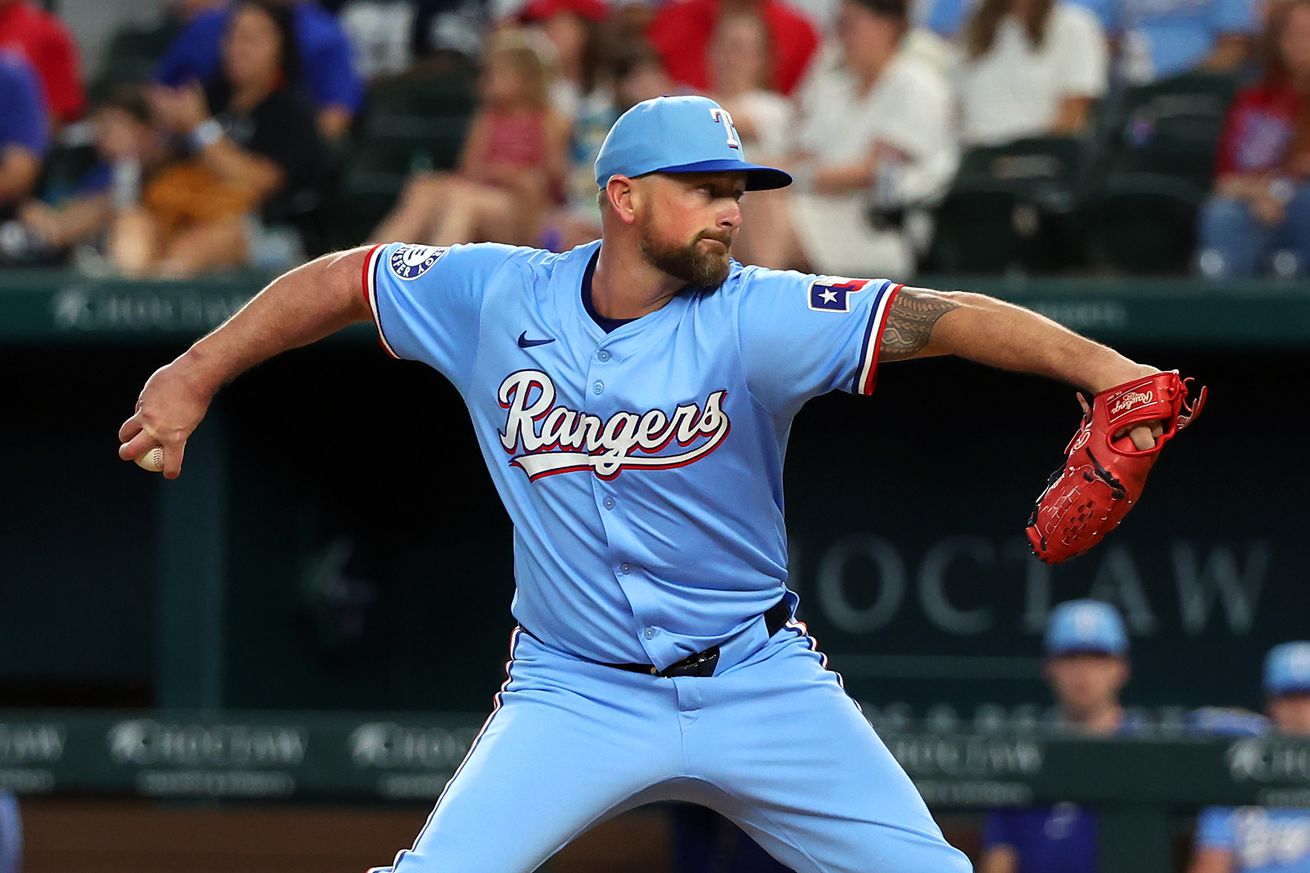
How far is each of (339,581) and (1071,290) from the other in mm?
2968

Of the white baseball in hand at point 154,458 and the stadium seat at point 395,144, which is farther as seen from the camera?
the stadium seat at point 395,144

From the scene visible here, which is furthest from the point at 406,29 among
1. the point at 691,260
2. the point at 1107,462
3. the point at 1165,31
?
the point at 1107,462

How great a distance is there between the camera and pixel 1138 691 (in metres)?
7.49

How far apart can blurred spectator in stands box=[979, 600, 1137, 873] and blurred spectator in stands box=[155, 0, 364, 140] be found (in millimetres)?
4046

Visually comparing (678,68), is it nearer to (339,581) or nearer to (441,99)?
(441,99)

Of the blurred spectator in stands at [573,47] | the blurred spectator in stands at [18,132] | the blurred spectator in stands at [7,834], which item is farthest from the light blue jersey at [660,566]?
the blurred spectator in stands at [18,132]

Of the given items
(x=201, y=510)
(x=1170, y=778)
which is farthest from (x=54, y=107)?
(x=1170, y=778)

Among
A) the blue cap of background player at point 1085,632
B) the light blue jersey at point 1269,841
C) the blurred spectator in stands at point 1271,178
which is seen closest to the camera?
the light blue jersey at point 1269,841

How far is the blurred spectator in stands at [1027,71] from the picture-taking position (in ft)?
25.1

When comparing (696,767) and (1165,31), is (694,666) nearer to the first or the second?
(696,767)

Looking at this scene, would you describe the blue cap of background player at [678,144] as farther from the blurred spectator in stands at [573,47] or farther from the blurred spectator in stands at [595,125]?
the blurred spectator in stands at [573,47]

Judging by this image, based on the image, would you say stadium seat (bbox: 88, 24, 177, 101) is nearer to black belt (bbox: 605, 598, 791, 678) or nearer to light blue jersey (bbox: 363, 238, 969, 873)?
light blue jersey (bbox: 363, 238, 969, 873)

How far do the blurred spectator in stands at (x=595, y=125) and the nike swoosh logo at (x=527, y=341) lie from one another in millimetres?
3508

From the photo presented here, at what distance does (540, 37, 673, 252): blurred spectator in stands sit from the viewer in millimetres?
7328
